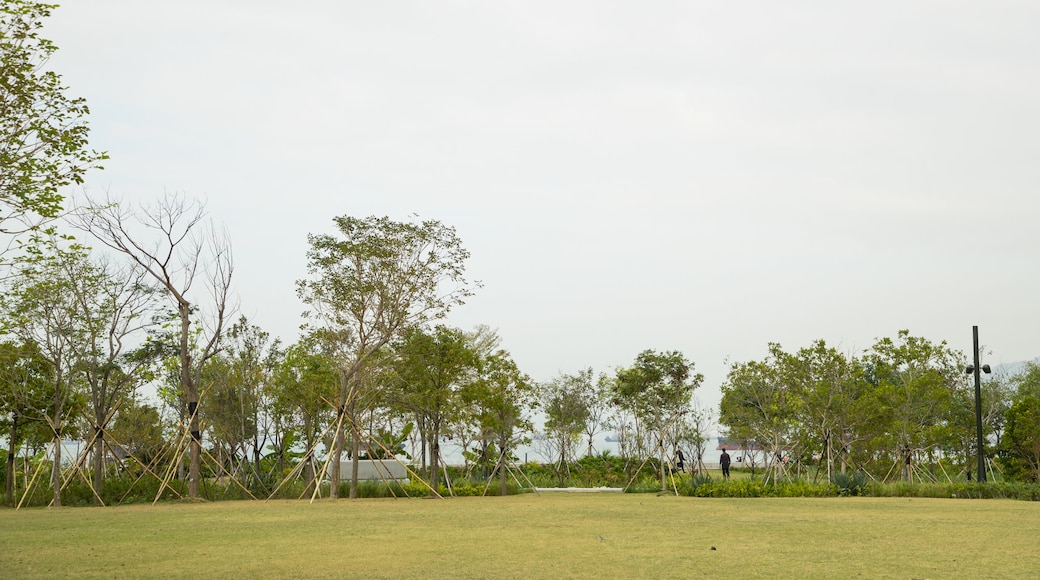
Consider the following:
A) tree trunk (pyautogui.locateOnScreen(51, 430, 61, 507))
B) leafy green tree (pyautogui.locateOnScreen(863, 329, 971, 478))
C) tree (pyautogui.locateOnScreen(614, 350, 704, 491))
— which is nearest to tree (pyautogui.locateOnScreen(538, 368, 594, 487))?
tree (pyautogui.locateOnScreen(614, 350, 704, 491))

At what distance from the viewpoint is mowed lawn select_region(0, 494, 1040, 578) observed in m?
8.14

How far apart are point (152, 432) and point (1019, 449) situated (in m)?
25.8

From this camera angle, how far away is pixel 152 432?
29.8 meters

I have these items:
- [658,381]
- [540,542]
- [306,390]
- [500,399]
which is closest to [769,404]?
[658,381]

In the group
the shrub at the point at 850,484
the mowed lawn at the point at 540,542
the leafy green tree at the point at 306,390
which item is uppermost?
the leafy green tree at the point at 306,390

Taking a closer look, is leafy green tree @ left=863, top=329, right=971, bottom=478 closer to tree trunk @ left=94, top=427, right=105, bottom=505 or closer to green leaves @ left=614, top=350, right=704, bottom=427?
green leaves @ left=614, top=350, right=704, bottom=427

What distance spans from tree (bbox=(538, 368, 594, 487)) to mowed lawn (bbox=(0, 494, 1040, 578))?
13.9 m

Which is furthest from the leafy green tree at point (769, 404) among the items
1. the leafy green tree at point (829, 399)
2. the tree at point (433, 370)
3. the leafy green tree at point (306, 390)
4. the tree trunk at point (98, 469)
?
the tree trunk at point (98, 469)

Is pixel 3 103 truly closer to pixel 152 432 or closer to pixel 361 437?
pixel 361 437

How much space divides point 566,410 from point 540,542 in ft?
71.9

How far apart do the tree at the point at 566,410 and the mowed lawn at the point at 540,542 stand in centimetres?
1393

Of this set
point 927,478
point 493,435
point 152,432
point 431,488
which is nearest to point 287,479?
point 431,488

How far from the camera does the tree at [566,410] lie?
102 feet

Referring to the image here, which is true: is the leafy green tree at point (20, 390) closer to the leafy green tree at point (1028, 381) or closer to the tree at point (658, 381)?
the tree at point (658, 381)
